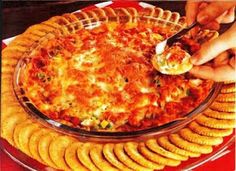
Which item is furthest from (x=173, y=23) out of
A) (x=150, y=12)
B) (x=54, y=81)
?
(x=54, y=81)

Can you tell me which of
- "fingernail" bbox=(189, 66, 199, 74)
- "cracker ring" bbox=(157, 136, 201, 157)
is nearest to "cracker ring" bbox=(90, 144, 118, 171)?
"cracker ring" bbox=(157, 136, 201, 157)

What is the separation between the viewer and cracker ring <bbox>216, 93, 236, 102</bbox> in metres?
1.18

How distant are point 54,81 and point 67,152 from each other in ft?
0.79

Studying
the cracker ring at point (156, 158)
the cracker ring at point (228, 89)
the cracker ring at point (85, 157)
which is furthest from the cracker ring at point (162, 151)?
the cracker ring at point (228, 89)

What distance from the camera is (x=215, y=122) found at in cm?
112

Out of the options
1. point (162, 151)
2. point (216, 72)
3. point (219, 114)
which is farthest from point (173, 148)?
point (216, 72)

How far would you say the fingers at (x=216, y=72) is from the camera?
3.94ft

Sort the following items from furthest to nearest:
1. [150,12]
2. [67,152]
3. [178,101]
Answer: [150,12] → [178,101] → [67,152]

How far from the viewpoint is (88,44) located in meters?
1.37

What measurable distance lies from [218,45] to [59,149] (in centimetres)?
41

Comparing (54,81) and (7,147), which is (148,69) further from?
(7,147)

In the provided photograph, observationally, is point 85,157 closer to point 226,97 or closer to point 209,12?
point 226,97

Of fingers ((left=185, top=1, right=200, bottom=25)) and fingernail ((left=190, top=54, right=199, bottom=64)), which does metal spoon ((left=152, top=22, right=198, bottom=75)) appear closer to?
fingernail ((left=190, top=54, right=199, bottom=64))

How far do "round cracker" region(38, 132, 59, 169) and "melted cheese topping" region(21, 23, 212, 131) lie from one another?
0.21 ft
